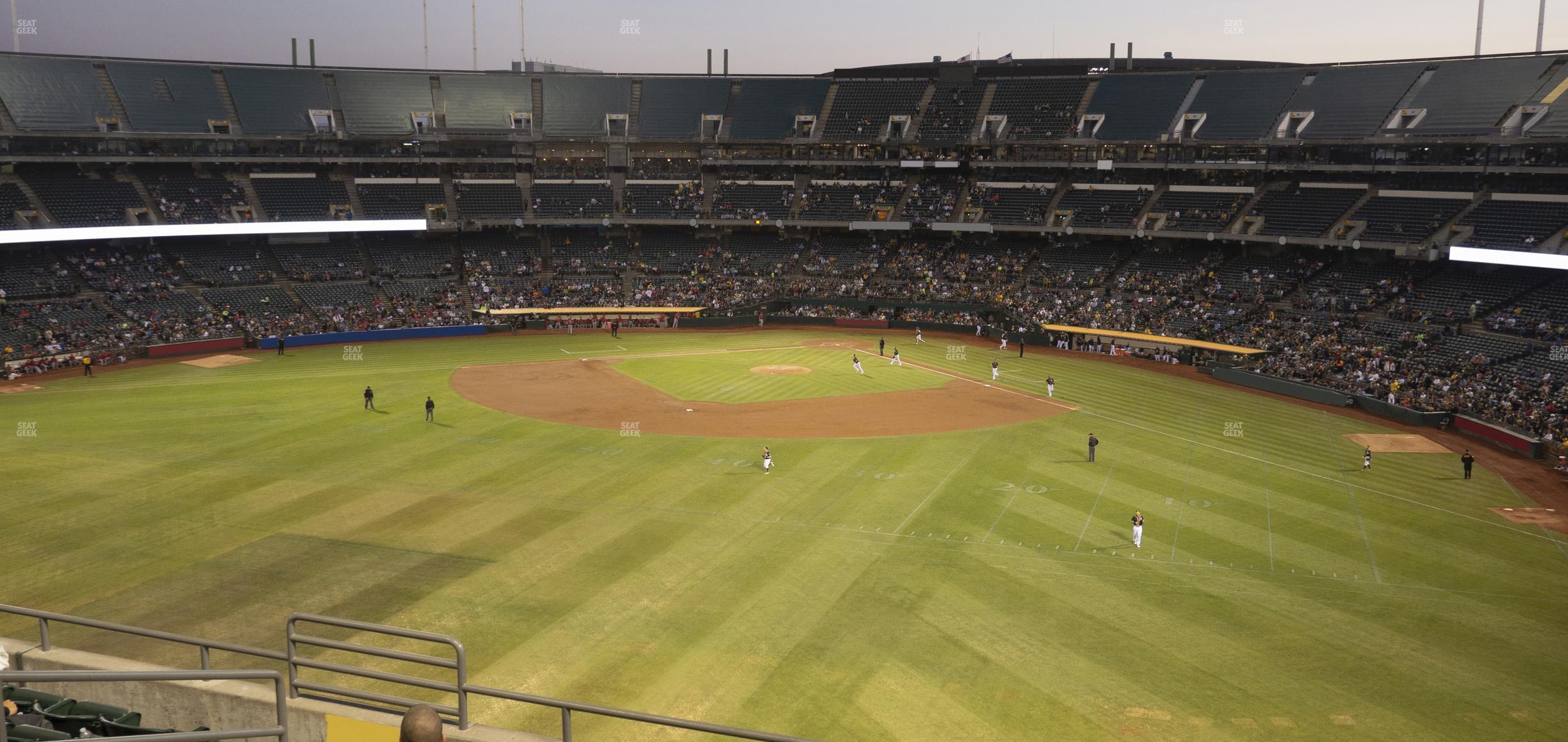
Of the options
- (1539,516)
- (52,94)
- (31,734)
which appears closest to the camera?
(31,734)

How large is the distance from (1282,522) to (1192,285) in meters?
39.8

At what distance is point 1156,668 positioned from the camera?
69.1 feet

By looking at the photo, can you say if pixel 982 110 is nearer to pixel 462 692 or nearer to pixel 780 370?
pixel 780 370

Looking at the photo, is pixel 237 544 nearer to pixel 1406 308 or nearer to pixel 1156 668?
pixel 1156 668

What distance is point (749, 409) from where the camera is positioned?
152 feet

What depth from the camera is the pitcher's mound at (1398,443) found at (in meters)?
40.4

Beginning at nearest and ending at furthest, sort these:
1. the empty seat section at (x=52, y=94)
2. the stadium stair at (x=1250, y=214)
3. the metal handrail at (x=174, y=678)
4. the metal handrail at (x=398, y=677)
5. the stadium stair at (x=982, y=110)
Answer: the metal handrail at (x=174, y=678), the metal handrail at (x=398, y=677), the empty seat section at (x=52, y=94), the stadium stair at (x=1250, y=214), the stadium stair at (x=982, y=110)

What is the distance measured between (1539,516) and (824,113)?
64.8 meters

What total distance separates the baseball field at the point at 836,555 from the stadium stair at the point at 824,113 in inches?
1695

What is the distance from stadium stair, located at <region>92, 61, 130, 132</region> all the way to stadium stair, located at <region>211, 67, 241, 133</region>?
21.7ft

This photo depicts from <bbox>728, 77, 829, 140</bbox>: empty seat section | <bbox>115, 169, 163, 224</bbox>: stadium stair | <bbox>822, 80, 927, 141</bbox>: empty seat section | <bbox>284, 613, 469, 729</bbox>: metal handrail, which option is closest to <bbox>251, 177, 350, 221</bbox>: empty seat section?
<bbox>115, 169, 163, 224</bbox>: stadium stair

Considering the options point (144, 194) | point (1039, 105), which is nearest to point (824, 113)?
point (1039, 105)

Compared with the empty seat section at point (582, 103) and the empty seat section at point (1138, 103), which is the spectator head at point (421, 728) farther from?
the empty seat section at point (582, 103)

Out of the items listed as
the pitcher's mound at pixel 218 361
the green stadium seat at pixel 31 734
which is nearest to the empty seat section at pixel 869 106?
the pitcher's mound at pixel 218 361
